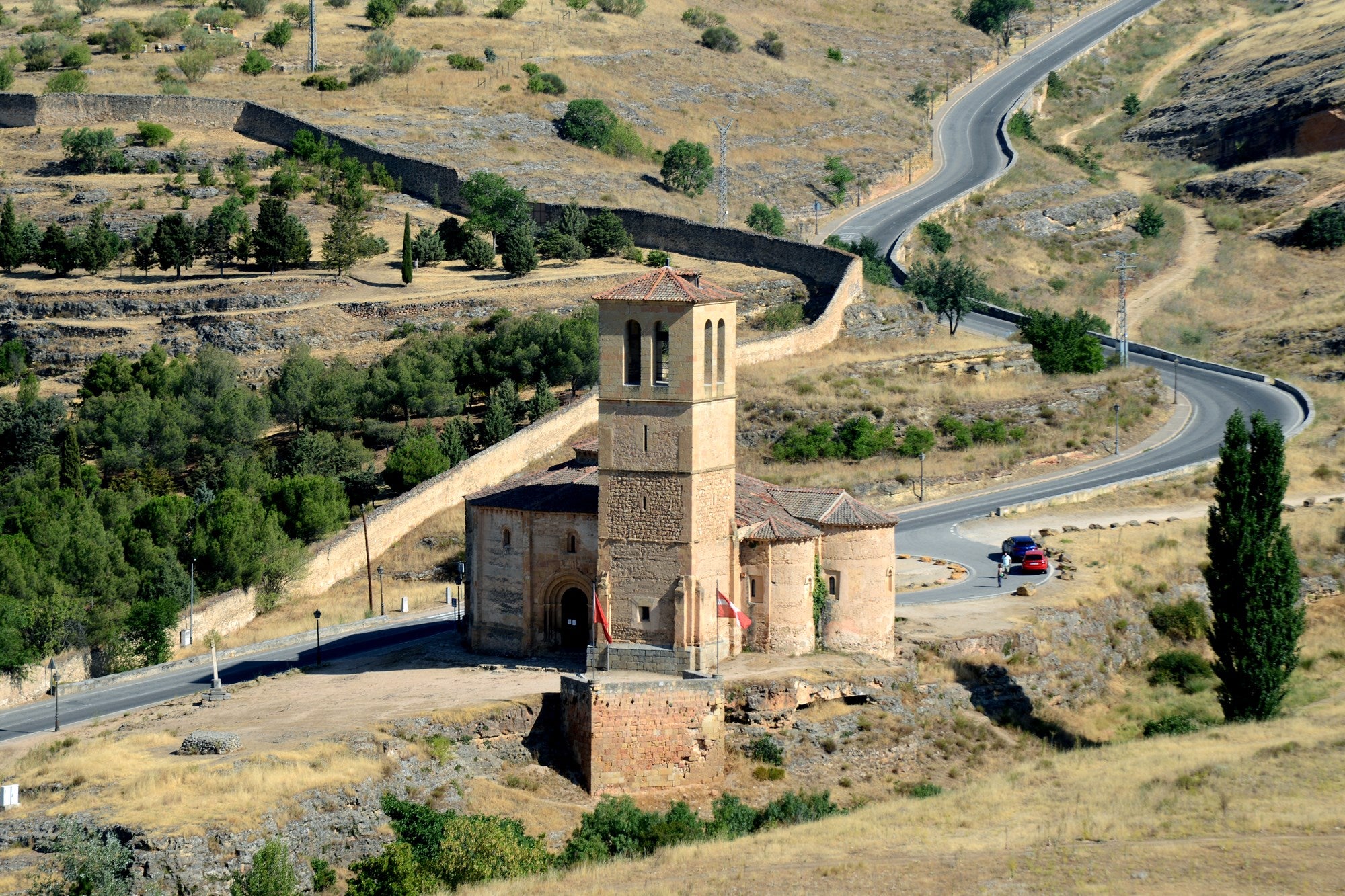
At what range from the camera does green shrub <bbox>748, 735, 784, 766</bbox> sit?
5062 cm

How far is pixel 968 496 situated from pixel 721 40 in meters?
62.4

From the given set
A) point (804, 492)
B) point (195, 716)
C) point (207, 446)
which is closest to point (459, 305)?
point (207, 446)

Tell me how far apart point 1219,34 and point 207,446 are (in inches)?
4158

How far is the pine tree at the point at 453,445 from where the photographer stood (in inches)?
3012

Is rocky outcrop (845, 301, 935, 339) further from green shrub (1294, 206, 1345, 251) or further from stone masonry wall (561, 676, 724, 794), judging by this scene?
stone masonry wall (561, 676, 724, 794)

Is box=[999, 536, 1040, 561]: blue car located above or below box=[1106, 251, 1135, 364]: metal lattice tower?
below

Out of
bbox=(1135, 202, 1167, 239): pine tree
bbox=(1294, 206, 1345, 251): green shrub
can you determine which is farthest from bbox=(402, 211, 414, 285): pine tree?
bbox=(1294, 206, 1345, 251): green shrub

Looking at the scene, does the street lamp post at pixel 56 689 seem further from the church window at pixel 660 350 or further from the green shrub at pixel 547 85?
the green shrub at pixel 547 85

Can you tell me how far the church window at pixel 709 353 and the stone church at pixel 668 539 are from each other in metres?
0.03

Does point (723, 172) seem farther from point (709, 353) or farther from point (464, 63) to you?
point (709, 353)

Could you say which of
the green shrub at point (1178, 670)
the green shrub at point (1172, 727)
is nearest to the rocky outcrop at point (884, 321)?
the green shrub at point (1178, 670)

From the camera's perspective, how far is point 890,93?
454 feet

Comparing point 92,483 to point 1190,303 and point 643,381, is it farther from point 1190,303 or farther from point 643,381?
point 1190,303

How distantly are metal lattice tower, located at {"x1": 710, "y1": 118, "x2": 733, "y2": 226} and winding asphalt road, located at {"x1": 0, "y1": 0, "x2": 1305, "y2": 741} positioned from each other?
634 centimetres
